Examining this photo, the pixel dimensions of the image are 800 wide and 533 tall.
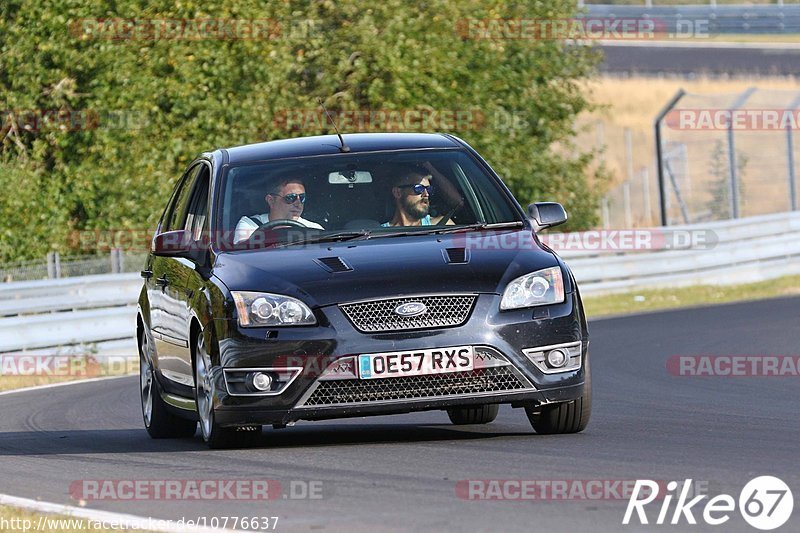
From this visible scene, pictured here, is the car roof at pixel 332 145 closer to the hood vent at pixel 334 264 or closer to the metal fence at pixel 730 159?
the hood vent at pixel 334 264

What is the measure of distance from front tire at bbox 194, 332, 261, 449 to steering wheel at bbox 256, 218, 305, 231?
2.30ft

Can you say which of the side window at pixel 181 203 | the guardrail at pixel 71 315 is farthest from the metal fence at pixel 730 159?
the side window at pixel 181 203

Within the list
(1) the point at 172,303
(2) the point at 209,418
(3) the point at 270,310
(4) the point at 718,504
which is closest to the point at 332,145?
(1) the point at 172,303

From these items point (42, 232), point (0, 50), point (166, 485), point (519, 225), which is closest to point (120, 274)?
point (42, 232)

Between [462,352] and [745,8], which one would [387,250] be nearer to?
[462,352]

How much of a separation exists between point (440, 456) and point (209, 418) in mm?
1402

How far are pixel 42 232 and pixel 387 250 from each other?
56.1 ft

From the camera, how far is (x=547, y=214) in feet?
32.6

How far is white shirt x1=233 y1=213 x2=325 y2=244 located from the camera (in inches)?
380

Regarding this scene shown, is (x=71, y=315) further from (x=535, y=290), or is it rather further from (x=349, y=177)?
(x=535, y=290)

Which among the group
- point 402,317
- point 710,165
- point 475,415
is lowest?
point 710,165

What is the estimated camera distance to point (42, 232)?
2541 centimetres

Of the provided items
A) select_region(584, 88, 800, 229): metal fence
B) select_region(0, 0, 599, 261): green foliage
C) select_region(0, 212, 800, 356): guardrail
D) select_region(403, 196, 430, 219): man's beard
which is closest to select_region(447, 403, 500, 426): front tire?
select_region(403, 196, 430, 219): man's beard

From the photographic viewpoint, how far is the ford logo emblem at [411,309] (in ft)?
28.1
